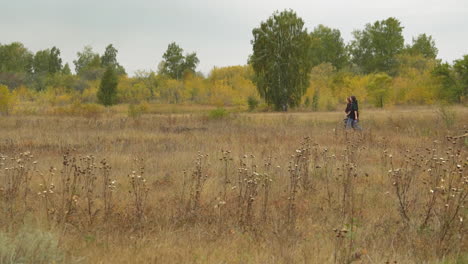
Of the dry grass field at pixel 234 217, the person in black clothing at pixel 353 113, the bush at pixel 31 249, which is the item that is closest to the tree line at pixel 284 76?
the person in black clothing at pixel 353 113

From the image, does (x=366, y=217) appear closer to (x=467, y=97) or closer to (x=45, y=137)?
(x=45, y=137)

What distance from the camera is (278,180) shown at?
6.97 m

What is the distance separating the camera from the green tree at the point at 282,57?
3200 cm

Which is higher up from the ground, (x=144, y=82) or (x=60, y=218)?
(x=144, y=82)

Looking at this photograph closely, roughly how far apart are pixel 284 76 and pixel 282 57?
1.64 m

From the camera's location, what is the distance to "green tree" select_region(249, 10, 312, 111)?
32000mm

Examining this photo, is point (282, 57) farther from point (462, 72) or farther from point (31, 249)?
point (31, 249)

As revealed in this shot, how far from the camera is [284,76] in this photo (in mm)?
32312

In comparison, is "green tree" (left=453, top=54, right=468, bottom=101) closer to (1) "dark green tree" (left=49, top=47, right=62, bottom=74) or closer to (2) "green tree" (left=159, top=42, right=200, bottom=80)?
(2) "green tree" (left=159, top=42, right=200, bottom=80)

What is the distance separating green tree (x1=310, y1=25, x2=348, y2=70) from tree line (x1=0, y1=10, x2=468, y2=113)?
213 millimetres

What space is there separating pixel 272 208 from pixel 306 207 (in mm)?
538

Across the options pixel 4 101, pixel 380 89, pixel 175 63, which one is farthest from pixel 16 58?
pixel 380 89

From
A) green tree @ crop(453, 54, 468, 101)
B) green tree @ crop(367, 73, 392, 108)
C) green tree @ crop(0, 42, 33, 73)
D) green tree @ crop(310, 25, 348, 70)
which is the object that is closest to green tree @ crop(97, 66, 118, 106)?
green tree @ crop(367, 73, 392, 108)

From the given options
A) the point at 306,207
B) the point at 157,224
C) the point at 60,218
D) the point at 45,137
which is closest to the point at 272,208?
the point at 306,207
